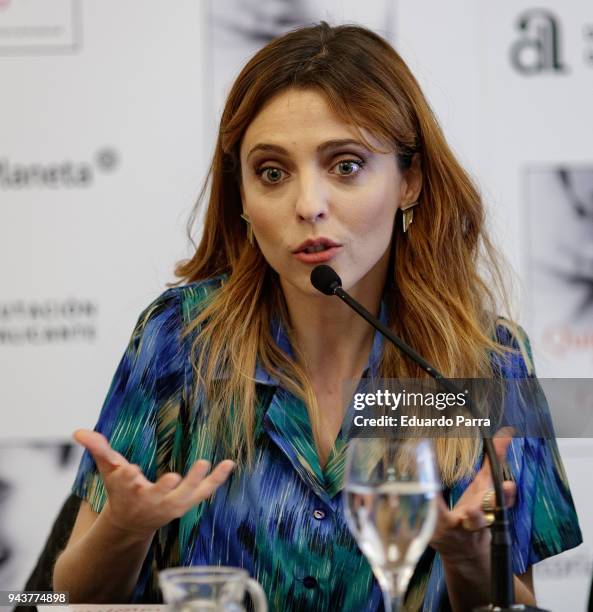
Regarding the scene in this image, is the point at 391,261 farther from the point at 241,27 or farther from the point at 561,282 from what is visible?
the point at 241,27

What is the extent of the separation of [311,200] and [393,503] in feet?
1.87

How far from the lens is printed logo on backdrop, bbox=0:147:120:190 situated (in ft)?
6.97

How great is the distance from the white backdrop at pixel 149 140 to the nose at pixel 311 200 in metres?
0.90

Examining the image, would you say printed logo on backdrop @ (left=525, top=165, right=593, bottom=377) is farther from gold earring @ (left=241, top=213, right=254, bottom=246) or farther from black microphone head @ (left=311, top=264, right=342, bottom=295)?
black microphone head @ (left=311, top=264, right=342, bottom=295)

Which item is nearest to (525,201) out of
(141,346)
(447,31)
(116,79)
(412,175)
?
(447,31)

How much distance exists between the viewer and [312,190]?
1.22 m

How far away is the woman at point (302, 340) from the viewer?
121 cm

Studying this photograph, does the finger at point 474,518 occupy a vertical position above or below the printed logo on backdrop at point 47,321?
below

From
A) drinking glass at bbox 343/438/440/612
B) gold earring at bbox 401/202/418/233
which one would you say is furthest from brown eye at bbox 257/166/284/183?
drinking glass at bbox 343/438/440/612

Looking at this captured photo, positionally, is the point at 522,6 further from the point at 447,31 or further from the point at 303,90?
the point at 303,90

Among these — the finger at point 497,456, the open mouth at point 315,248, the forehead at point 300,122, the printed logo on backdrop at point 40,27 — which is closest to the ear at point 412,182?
the forehead at point 300,122

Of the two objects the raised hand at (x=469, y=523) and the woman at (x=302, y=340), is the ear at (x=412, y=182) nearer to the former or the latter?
the woman at (x=302, y=340)

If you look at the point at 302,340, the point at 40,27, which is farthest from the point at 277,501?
the point at 40,27

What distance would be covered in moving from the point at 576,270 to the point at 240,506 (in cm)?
113
